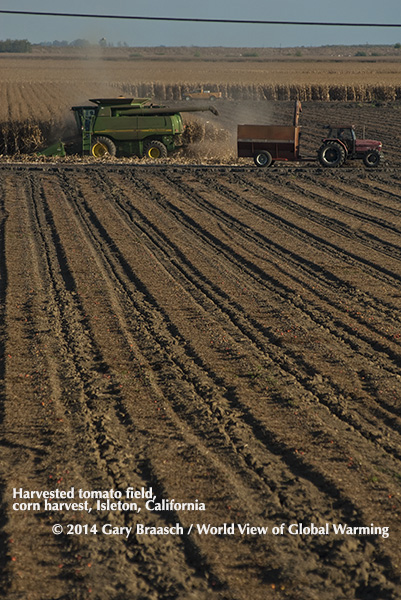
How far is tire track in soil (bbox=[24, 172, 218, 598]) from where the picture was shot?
4984 mm

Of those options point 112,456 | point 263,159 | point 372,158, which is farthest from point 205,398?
point 372,158

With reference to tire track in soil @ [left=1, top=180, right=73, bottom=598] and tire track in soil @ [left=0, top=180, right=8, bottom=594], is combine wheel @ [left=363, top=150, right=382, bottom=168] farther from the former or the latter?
tire track in soil @ [left=1, top=180, right=73, bottom=598]

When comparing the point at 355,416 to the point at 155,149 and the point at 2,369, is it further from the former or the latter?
the point at 155,149

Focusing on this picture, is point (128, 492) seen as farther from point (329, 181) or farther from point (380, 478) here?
point (329, 181)

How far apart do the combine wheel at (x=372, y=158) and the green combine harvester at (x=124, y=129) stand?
6.92 meters

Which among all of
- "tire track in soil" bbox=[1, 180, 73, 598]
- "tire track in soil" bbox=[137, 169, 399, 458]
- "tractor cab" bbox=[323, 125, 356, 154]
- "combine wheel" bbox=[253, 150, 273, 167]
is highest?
"tractor cab" bbox=[323, 125, 356, 154]

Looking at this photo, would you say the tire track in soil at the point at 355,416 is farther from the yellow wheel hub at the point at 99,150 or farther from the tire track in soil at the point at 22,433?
the yellow wheel hub at the point at 99,150

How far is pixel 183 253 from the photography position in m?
14.1

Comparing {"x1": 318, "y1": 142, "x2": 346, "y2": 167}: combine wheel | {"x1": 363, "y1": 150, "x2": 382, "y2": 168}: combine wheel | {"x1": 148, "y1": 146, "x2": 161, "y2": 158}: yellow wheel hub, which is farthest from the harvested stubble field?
{"x1": 148, "y1": 146, "x2": 161, "y2": 158}: yellow wheel hub

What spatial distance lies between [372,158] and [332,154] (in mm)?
1323

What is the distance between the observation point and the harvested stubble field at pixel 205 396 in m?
5.16

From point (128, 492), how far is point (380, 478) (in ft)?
7.32

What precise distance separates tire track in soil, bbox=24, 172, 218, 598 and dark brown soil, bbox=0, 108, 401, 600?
21 mm

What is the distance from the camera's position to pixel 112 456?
6.65 metres
